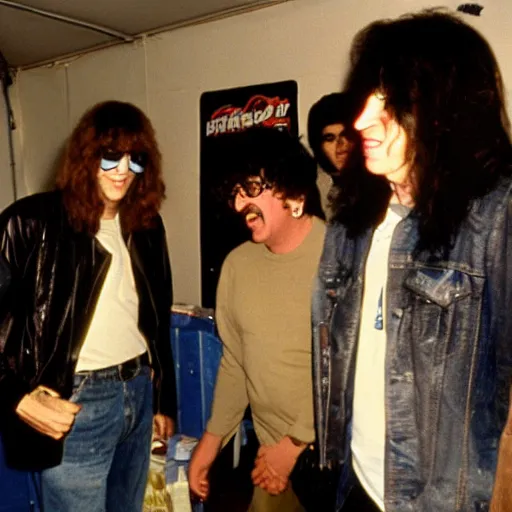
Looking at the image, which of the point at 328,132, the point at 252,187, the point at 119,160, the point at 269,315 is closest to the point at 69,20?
the point at 328,132

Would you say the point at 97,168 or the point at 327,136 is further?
the point at 327,136

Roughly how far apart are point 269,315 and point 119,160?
0.69m

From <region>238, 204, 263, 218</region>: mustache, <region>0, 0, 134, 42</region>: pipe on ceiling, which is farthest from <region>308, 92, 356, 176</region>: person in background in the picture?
<region>0, 0, 134, 42</region>: pipe on ceiling

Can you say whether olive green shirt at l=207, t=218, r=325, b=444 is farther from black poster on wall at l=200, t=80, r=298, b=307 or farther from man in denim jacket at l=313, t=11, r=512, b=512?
black poster on wall at l=200, t=80, r=298, b=307

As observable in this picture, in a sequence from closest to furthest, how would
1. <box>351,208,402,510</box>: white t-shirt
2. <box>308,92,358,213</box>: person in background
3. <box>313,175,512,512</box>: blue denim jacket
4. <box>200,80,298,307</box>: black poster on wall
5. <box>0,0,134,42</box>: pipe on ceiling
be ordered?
<box>313,175,512,512</box>: blue denim jacket → <box>351,208,402,510</box>: white t-shirt → <box>308,92,358,213</box>: person in background → <box>0,0,134,42</box>: pipe on ceiling → <box>200,80,298,307</box>: black poster on wall

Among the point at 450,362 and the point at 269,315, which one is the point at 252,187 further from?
the point at 450,362

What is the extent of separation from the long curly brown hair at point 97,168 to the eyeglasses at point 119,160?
0.01 metres

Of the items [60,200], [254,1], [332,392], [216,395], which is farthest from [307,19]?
[332,392]

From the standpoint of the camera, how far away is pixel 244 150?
2.02 m

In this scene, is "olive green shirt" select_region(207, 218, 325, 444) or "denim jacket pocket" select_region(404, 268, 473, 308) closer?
"denim jacket pocket" select_region(404, 268, 473, 308)

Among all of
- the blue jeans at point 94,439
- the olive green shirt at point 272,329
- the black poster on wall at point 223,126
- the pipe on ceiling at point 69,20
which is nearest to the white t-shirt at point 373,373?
A: the olive green shirt at point 272,329

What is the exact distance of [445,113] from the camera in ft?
3.85

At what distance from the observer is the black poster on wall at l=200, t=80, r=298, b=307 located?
3348 millimetres

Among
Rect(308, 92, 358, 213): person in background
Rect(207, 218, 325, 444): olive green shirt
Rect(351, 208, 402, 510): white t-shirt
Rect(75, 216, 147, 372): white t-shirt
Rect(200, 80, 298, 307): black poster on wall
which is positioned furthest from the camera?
Rect(200, 80, 298, 307): black poster on wall
